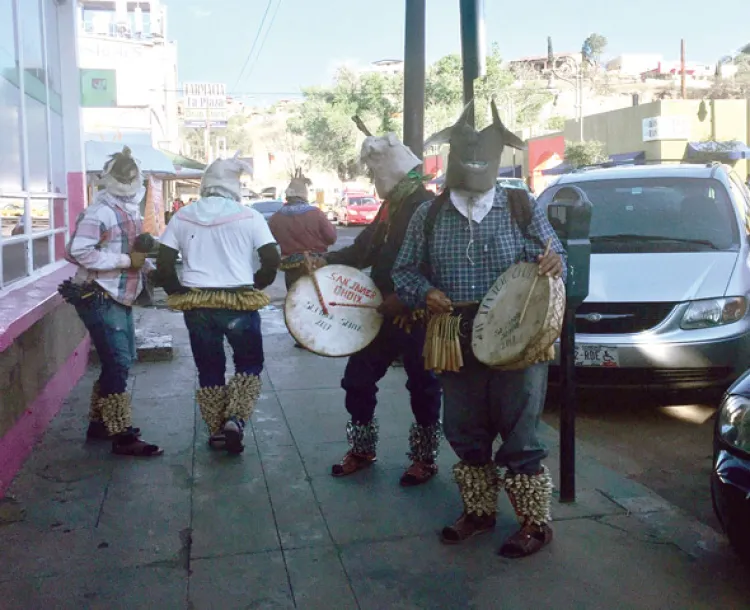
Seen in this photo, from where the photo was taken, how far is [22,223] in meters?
6.38

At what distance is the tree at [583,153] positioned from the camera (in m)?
34.9

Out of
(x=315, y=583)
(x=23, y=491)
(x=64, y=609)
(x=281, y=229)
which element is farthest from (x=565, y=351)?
(x=281, y=229)

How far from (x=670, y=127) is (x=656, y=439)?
30.6m

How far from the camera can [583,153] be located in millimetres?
34969

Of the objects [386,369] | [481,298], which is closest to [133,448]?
[386,369]

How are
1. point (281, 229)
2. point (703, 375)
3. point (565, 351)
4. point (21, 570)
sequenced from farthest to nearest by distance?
point (281, 229), point (703, 375), point (565, 351), point (21, 570)

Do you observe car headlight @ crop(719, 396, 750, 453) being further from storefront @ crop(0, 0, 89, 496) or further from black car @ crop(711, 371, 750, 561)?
storefront @ crop(0, 0, 89, 496)

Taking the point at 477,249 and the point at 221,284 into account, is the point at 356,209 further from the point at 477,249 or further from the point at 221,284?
the point at 477,249

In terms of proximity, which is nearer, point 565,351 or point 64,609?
point 64,609

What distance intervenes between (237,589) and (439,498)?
135 centimetres

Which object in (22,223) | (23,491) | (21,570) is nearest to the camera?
(21,570)

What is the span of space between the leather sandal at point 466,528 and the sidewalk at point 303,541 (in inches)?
2.2

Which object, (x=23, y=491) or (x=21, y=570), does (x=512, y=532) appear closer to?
(x=21, y=570)

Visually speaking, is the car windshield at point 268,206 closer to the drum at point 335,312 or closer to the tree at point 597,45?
the drum at point 335,312
